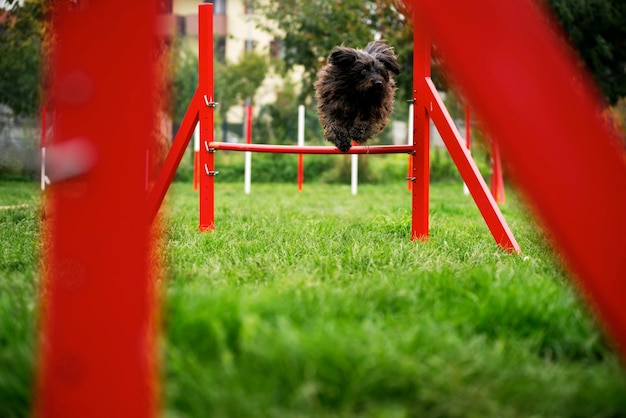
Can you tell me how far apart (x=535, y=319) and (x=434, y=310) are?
1.09 feet

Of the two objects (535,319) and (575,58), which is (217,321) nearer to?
(535,319)

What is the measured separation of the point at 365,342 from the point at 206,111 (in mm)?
3496

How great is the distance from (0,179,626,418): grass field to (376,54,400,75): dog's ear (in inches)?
99.5

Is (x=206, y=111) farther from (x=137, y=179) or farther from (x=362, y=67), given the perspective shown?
(x=137, y=179)

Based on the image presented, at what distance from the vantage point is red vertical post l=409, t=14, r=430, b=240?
4363mm

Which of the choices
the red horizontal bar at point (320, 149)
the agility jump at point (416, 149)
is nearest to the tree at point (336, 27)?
the agility jump at point (416, 149)

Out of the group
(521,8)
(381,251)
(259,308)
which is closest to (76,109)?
(259,308)

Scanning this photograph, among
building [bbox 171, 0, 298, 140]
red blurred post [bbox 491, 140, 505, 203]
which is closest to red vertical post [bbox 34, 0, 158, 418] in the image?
red blurred post [bbox 491, 140, 505, 203]

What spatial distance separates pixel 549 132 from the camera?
64.9 inches

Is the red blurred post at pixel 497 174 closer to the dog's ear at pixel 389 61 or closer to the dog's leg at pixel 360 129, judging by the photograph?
the dog's ear at pixel 389 61

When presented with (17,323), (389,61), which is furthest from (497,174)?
(17,323)

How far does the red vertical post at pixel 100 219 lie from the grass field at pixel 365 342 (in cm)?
22

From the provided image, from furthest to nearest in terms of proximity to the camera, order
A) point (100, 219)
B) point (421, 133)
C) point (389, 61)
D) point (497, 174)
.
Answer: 1. point (497, 174)
2. point (389, 61)
3. point (421, 133)
4. point (100, 219)

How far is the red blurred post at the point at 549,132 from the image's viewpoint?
5.27 ft
